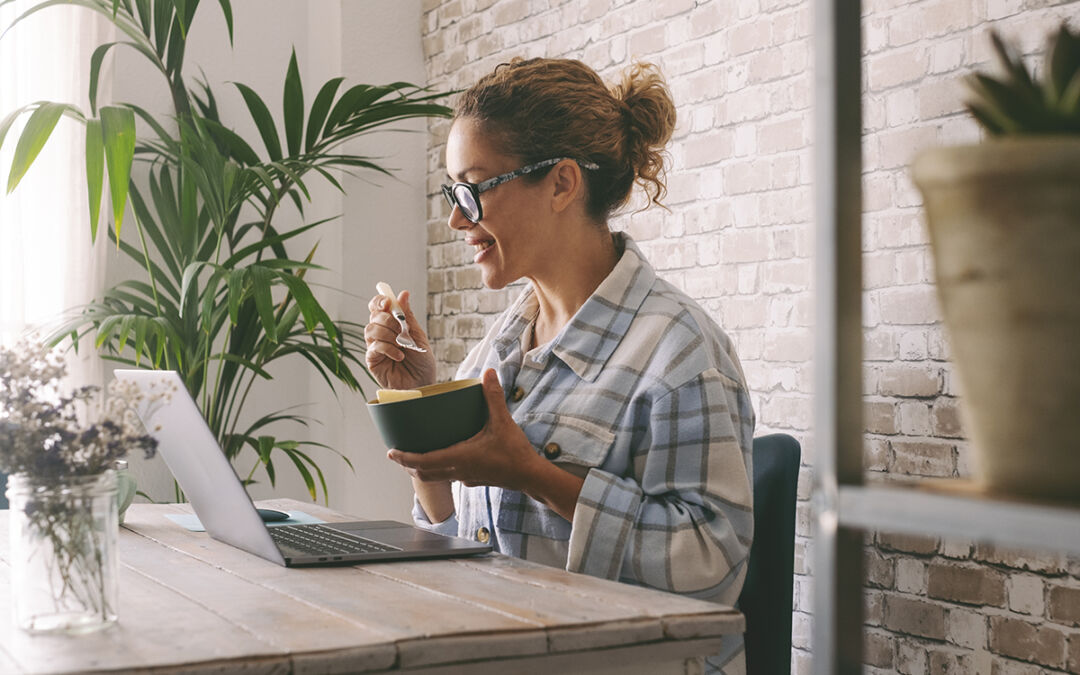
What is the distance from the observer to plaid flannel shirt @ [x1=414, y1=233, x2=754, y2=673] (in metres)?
1.59

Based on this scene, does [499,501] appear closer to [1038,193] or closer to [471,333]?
[1038,193]

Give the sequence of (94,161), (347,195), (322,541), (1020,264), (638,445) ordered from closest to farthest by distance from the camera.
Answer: (1020,264), (322,541), (638,445), (94,161), (347,195)

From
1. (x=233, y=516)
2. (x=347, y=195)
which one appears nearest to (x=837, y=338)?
(x=233, y=516)

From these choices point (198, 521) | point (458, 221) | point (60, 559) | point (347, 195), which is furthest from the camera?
point (347, 195)

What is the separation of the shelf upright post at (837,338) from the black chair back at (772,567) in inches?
47.7

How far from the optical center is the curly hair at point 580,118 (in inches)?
77.1

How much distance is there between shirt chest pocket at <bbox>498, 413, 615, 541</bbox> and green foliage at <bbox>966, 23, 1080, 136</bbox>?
1.18m

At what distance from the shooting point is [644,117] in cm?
205

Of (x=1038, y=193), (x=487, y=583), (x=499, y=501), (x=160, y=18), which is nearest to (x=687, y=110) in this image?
(x=499, y=501)

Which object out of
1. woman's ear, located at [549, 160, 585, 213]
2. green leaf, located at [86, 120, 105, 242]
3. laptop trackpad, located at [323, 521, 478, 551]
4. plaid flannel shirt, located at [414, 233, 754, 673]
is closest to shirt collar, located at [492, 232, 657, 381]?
plaid flannel shirt, located at [414, 233, 754, 673]

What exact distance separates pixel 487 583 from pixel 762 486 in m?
0.72

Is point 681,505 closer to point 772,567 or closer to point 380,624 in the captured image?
point 772,567

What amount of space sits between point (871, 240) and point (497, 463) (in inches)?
38.5

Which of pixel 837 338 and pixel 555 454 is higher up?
pixel 837 338
